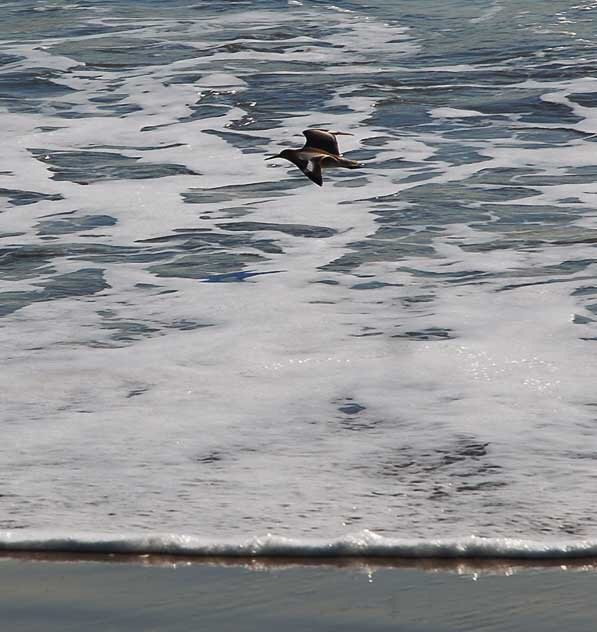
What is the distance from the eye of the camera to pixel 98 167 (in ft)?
30.6

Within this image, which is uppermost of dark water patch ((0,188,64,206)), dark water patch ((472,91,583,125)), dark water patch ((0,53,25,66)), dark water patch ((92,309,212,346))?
dark water patch ((92,309,212,346))

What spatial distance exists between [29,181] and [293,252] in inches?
110

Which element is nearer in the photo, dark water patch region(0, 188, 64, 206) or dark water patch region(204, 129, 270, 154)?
dark water patch region(0, 188, 64, 206)

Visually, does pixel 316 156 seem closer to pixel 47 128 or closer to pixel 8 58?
pixel 47 128

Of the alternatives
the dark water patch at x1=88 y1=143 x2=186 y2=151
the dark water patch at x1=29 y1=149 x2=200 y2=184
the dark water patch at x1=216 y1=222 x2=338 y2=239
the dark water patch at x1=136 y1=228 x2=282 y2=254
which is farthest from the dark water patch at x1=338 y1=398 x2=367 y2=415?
the dark water patch at x1=88 y1=143 x2=186 y2=151

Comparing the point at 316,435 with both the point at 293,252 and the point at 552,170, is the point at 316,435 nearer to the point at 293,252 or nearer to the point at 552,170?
the point at 293,252

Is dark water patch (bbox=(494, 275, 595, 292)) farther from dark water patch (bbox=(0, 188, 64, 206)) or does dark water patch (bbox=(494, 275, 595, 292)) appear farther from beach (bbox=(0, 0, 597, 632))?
dark water patch (bbox=(0, 188, 64, 206))

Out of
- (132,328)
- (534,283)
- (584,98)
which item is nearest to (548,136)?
(584,98)

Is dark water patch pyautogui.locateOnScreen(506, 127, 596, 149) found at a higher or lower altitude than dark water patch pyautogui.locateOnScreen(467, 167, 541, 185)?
lower

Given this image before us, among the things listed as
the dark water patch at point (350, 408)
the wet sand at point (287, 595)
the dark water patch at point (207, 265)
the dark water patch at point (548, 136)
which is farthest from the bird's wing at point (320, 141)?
the wet sand at point (287, 595)

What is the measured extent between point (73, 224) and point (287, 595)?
16.6 feet

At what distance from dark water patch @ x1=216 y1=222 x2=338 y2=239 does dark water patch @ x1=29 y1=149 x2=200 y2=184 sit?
1.69 m

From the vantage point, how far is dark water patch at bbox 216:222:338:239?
7242 mm

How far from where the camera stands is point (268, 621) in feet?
8.96
